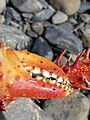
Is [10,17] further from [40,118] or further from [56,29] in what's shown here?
[40,118]

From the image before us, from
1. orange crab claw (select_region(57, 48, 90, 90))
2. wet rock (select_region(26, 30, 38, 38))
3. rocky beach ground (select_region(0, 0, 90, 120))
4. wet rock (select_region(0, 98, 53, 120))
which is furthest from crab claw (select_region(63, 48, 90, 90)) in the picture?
wet rock (select_region(26, 30, 38, 38))

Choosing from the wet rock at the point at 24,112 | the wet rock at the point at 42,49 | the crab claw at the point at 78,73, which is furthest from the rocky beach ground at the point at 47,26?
the crab claw at the point at 78,73

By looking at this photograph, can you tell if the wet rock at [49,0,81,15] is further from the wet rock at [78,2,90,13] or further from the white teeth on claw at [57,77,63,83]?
the white teeth on claw at [57,77,63,83]

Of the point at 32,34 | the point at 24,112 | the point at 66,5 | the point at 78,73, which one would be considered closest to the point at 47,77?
the point at 78,73

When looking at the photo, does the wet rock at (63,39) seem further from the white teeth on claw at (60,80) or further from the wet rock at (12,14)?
the white teeth on claw at (60,80)

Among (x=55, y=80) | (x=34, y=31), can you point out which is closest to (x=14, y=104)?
(x=55, y=80)

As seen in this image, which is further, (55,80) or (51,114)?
(51,114)
